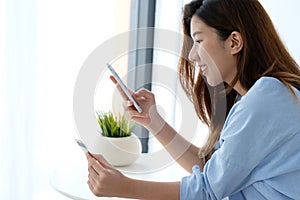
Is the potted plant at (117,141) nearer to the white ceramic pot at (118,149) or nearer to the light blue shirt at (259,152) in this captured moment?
the white ceramic pot at (118,149)

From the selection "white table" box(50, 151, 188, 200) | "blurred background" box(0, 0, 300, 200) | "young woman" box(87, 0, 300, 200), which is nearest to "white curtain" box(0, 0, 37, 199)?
"blurred background" box(0, 0, 300, 200)

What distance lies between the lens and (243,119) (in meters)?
0.82

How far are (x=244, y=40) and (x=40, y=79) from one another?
26.3 inches

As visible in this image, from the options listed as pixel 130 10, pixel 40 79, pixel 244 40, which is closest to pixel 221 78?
pixel 244 40

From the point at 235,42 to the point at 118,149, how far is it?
388 millimetres

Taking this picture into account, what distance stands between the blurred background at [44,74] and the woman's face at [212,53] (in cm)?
48

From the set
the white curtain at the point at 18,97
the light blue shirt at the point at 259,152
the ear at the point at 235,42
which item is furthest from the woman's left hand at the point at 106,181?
the white curtain at the point at 18,97

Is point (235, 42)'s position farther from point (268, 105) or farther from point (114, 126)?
point (114, 126)

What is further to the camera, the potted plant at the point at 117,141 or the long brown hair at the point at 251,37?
the potted plant at the point at 117,141

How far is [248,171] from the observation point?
32.4 inches

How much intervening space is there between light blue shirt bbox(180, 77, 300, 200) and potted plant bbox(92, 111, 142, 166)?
0.94 ft

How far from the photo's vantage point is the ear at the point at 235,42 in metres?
0.90

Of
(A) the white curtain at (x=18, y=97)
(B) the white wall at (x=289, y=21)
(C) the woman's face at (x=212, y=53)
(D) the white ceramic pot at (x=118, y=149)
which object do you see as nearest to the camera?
(C) the woman's face at (x=212, y=53)

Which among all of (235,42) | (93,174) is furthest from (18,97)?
(235,42)
